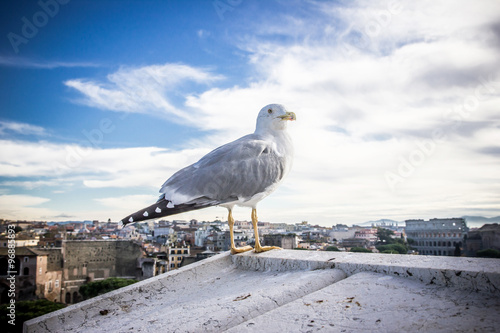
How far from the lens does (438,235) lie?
2698 centimetres

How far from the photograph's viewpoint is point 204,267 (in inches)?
105

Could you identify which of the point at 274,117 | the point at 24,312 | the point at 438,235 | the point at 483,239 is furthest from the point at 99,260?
the point at 274,117

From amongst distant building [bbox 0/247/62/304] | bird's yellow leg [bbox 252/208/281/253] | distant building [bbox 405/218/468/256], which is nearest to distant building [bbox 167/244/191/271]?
distant building [bbox 0/247/62/304]

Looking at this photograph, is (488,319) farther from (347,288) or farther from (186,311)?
(186,311)

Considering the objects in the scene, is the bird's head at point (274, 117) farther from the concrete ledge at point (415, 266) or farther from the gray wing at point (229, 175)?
Result: the concrete ledge at point (415, 266)

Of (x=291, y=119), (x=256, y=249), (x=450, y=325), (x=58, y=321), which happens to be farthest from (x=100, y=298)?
(x=450, y=325)

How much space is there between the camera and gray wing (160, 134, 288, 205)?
2473 millimetres

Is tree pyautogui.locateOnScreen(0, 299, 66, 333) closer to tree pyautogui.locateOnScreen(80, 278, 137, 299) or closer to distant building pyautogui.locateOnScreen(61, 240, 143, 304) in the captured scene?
tree pyautogui.locateOnScreen(80, 278, 137, 299)

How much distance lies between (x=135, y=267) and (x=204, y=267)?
3473 centimetres

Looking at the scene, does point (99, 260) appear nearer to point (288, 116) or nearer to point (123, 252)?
point (123, 252)

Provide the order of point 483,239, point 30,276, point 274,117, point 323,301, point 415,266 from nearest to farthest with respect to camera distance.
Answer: point 323,301 → point 415,266 → point 274,117 → point 483,239 → point 30,276

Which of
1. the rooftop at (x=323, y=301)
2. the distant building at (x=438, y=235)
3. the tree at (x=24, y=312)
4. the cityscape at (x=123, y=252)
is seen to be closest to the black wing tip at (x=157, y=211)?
the rooftop at (x=323, y=301)

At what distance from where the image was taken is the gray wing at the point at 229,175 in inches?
97.3

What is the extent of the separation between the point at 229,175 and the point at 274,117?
0.62 metres
